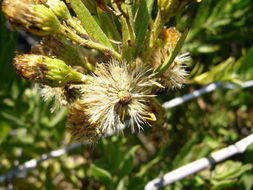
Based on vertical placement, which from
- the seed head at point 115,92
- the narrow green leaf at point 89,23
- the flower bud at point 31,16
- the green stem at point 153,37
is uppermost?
the flower bud at point 31,16

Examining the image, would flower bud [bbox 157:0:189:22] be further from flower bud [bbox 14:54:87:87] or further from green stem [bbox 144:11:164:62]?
flower bud [bbox 14:54:87:87]

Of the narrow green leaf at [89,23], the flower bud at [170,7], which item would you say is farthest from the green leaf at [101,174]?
the flower bud at [170,7]

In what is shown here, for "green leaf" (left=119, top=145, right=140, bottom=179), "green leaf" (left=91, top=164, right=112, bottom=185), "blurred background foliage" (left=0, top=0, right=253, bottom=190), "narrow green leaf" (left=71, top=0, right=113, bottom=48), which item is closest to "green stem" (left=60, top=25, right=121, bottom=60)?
"narrow green leaf" (left=71, top=0, right=113, bottom=48)

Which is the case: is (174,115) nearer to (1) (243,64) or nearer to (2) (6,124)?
(1) (243,64)

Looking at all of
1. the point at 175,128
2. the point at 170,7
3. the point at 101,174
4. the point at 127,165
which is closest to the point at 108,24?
the point at 170,7

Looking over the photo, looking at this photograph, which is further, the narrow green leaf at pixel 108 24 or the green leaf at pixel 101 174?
the green leaf at pixel 101 174

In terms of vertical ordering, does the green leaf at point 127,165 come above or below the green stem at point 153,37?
below

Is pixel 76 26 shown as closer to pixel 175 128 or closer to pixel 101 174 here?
pixel 101 174

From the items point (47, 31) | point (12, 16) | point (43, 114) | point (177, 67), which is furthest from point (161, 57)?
point (43, 114)

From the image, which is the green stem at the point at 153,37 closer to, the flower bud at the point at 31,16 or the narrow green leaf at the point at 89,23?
the narrow green leaf at the point at 89,23
